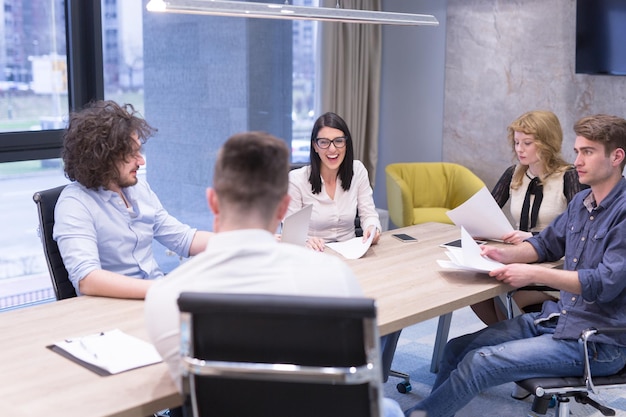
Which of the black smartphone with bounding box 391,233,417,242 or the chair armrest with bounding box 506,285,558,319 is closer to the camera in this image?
the chair armrest with bounding box 506,285,558,319

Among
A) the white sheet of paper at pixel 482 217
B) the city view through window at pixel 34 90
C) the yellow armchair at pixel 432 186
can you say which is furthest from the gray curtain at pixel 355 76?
the white sheet of paper at pixel 482 217

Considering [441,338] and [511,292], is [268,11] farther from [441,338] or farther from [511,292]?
[441,338]

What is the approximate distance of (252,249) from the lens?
1.71 m

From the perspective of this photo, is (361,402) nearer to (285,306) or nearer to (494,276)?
(285,306)

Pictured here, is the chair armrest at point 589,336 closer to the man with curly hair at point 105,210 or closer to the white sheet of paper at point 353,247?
the white sheet of paper at point 353,247

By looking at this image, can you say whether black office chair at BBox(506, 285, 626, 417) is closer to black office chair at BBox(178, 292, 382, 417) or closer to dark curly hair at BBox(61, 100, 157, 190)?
black office chair at BBox(178, 292, 382, 417)

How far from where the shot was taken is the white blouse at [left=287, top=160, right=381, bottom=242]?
390 centimetres

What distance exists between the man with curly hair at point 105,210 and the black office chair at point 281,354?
1.09 m

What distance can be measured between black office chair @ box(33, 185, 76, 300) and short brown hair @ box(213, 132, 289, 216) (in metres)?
1.32

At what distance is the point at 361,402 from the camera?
1.67 metres

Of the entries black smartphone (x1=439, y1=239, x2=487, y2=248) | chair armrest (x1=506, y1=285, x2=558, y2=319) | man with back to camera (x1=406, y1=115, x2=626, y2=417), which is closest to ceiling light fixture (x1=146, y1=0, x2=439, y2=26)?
black smartphone (x1=439, y1=239, x2=487, y2=248)

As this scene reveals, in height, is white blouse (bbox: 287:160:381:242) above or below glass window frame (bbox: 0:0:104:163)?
below

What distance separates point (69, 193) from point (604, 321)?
1898mm

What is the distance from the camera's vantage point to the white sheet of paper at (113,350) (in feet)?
7.00
